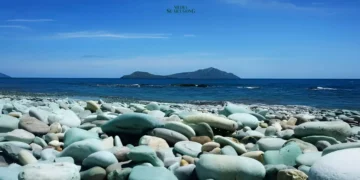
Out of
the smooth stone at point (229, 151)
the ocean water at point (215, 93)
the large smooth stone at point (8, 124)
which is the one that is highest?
the large smooth stone at point (8, 124)

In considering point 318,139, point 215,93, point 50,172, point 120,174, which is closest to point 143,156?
point 120,174

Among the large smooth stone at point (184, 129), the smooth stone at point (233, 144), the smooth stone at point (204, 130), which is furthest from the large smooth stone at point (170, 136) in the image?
the smooth stone at point (233, 144)

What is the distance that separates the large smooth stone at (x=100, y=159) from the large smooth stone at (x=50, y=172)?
11.8 inches

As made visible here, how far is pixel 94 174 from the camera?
3102 millimetres

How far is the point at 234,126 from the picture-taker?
500 cm

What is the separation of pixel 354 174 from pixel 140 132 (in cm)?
273

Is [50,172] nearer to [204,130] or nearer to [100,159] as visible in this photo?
[100,159]

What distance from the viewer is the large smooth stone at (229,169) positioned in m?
3.02

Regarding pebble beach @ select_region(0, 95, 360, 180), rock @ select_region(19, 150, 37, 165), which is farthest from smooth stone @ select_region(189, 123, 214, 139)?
rock @ select_region(19, 150, 37, 165)

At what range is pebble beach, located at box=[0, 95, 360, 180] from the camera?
112 inches

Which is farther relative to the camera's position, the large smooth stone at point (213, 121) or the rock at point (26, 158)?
the large smooth stone at point (213, 121)

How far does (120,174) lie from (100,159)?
1.07ft

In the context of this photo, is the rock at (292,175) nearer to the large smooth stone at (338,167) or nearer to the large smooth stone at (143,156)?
the large smooth stone at (338,167)

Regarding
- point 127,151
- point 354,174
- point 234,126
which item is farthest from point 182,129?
point 354,174
